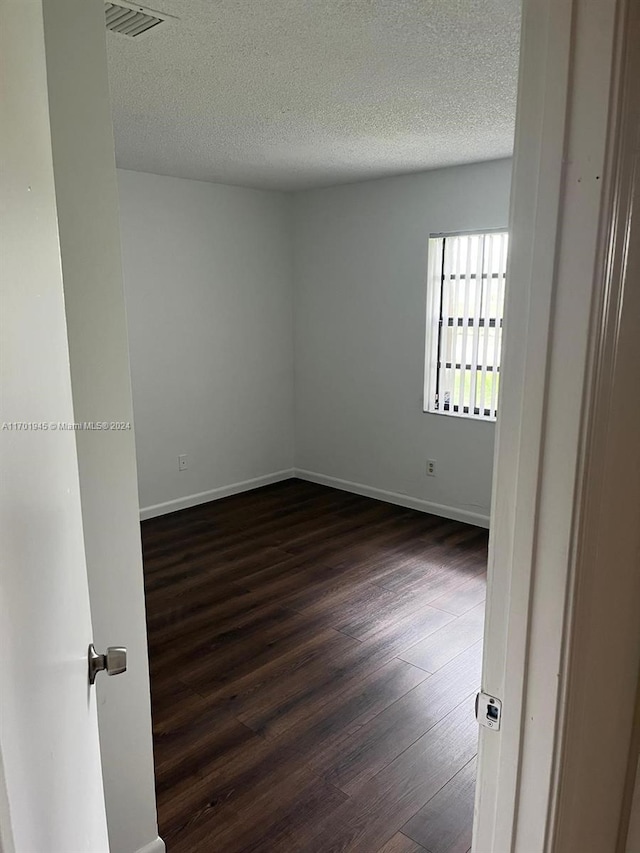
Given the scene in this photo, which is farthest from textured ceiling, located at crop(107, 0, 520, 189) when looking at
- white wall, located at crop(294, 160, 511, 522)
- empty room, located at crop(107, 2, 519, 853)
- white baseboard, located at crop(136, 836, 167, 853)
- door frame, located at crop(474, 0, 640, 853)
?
white baseboard, located at crop(136, 836, 167, 853)

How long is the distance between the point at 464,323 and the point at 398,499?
147cm

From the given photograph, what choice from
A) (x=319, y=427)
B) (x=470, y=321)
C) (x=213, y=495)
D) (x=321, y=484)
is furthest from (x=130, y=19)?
(x=321, y=484)

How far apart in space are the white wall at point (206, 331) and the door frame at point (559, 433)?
12.7ft

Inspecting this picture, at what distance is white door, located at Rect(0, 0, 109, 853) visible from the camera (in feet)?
1.76

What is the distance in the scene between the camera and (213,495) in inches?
197

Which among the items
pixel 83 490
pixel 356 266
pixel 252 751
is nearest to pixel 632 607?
pixel 83 490

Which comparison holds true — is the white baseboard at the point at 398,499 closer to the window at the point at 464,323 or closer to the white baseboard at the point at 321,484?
the white baseboard at the point at 321,484

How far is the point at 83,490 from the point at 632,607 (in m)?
1.13

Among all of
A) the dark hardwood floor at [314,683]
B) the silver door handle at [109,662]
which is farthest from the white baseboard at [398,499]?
the silver door handle at [109,662]

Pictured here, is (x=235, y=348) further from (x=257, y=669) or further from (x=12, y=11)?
(x=12, y=11)

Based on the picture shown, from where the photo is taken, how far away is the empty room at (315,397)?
2010 millimetres

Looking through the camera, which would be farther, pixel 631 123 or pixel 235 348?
pixel 235 348

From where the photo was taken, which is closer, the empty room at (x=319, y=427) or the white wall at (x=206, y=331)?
the empty room at (x=319, y=427)

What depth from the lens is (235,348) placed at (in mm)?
5004
